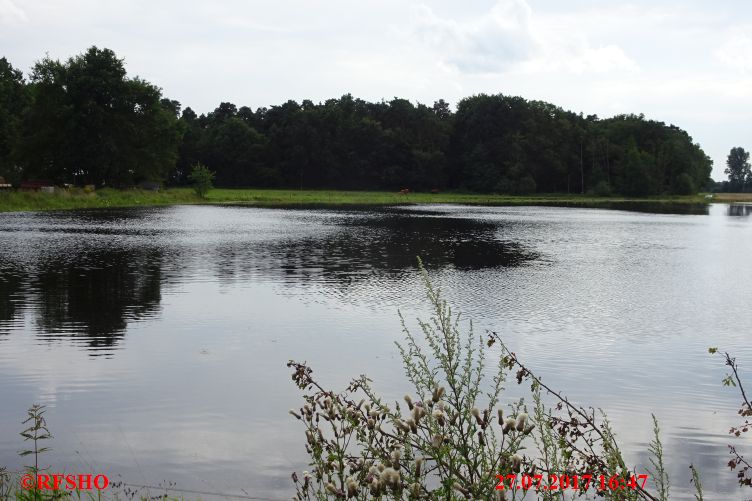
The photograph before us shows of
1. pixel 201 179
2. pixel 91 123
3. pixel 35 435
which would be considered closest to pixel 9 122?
pixel 91 123

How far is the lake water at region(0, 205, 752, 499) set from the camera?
785 cm

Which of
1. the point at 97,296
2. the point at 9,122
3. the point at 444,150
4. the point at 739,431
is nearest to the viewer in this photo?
the point at 739,431

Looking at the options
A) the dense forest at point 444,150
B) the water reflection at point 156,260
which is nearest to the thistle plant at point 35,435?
the water reflection at point 156,260

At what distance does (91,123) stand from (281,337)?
80809 mm

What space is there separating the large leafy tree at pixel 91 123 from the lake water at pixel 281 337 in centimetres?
5889

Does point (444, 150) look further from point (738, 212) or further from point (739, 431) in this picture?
point (739, 431)

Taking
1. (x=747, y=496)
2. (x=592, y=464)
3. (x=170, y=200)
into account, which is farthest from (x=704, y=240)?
(x=170, y=200)

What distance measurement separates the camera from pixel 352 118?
154 m

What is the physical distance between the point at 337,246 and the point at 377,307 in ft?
50.3

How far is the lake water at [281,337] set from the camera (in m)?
7.85

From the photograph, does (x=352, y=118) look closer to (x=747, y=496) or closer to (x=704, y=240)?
(x=704, y=240)

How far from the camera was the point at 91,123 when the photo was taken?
86125 millimetres

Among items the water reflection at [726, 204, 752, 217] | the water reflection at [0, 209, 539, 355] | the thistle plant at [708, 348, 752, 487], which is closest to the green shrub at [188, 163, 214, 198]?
the water reflection at [0, 209, 539, 355]

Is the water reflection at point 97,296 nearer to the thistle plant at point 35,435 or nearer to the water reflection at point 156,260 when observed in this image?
the water reflection at point 156,260
